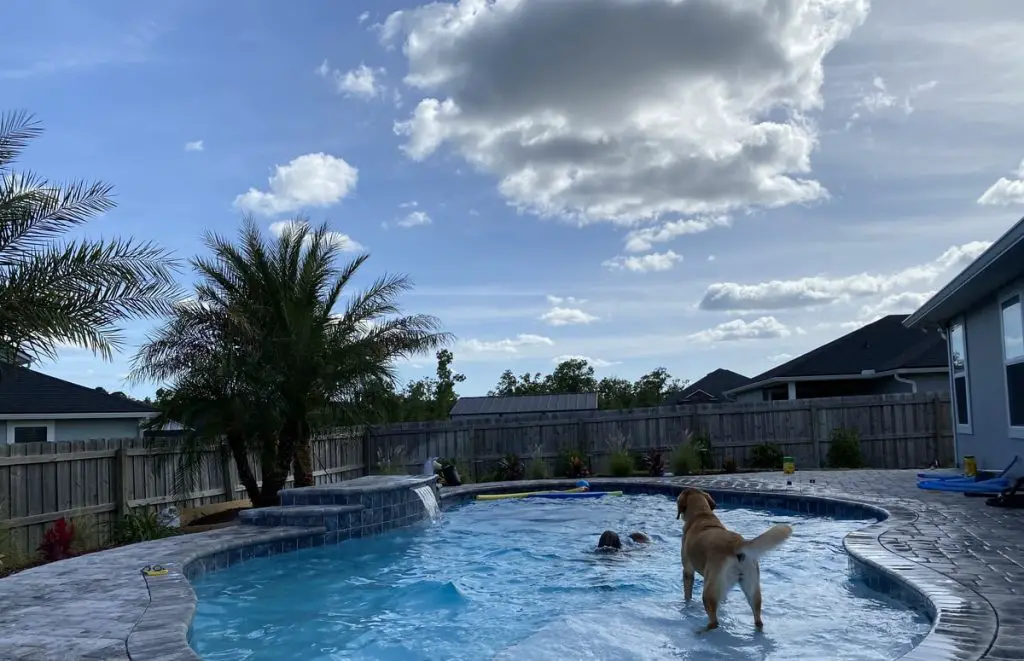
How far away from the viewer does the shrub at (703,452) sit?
18.5m

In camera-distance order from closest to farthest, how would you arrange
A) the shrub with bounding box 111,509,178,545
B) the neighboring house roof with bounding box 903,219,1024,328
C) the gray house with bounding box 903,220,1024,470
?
the neighboring house roof with bounding box 903,219,1024,328 → the gray house with bounding box 903,220,1024,470 → the shrub with bounding box 111,509,178,545

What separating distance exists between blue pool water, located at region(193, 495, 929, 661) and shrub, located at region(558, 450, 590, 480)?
6128 mm

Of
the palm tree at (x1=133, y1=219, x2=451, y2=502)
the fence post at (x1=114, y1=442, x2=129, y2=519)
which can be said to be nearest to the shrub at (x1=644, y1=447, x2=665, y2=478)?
the palm tree at (x1=133, y1=219, x2=451, y2=502)

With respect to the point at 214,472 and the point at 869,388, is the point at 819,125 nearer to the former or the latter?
the point at 214,472

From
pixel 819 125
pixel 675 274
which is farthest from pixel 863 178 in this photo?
pixel 675 274

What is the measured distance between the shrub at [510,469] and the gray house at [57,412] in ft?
26.1

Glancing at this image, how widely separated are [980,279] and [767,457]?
8.69 m

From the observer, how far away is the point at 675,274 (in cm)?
2219

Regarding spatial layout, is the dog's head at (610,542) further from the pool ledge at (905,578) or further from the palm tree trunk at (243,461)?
the palm tree trunk at (243,461)

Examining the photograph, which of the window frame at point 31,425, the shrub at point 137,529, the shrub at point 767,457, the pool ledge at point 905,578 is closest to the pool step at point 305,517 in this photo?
the shrub at point 137,529

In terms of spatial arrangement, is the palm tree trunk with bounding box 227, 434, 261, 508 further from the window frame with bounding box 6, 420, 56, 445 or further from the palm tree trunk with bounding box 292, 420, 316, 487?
the window frame with bounding box 6, 420, 56, 445

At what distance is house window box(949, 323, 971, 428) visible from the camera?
13779 mm

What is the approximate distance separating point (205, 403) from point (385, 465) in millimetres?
7317

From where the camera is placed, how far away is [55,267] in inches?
347
